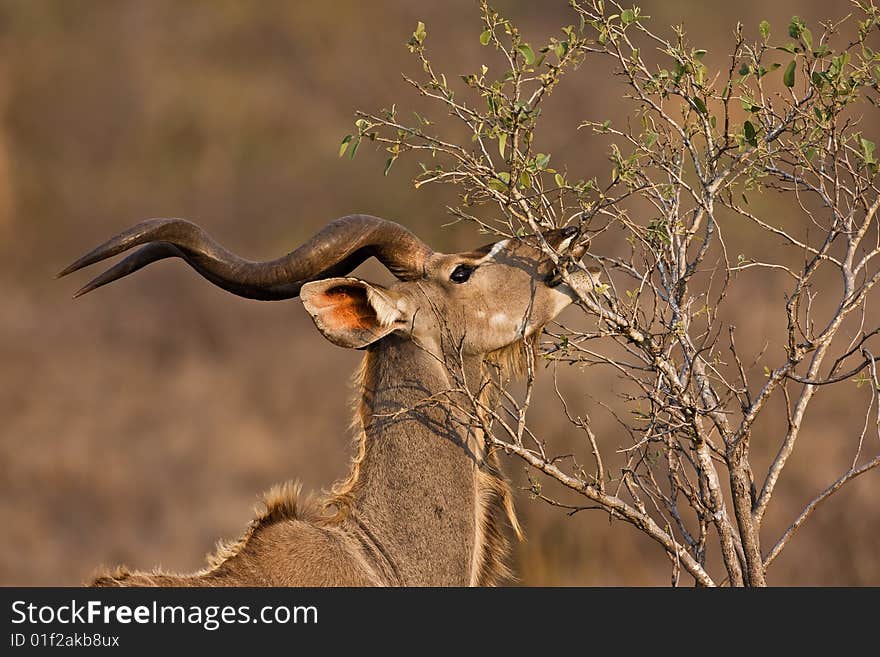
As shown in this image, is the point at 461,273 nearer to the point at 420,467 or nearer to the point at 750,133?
the point at 420,467

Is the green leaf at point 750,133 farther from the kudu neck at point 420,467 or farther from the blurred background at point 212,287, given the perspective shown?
the blurred background at point 212,287

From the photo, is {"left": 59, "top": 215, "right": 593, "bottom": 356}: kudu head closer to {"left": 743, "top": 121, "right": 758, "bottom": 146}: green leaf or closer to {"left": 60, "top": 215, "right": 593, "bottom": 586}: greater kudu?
{"left": 60, "top": 215, "right": 593, "bottom": 586}: greater kudu

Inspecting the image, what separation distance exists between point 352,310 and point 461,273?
Answer: 0.47 meters

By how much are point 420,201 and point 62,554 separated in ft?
25.9

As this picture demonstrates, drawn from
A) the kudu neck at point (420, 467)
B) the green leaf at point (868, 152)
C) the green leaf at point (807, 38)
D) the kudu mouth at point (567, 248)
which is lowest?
the kudu neck at point (420, 467)

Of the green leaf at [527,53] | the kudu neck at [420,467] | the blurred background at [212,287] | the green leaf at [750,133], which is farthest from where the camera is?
the blurred background at [212,287]

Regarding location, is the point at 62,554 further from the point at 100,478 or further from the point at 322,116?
the point at 322,116

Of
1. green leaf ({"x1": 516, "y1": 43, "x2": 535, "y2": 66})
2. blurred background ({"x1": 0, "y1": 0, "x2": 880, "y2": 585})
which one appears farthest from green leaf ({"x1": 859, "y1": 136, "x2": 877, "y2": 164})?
blurred background ({"x1": 0, "y1": 0, "x2": 880, "y2": 585})

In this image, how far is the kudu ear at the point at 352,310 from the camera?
543 cm

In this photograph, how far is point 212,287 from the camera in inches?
738

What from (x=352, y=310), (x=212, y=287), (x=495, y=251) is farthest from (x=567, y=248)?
(x=212, y=287)

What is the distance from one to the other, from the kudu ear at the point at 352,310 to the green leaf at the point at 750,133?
1.42 metres

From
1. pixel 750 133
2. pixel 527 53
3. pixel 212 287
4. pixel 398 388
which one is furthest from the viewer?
pixel 212 287

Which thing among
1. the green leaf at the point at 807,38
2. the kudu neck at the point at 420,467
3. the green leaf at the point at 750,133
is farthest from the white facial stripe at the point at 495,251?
the green leaf at the point at 807,38
